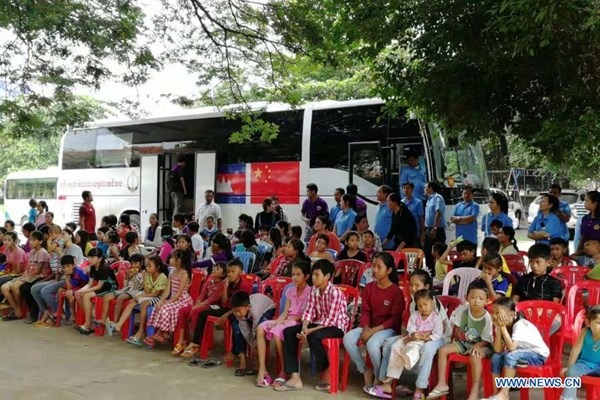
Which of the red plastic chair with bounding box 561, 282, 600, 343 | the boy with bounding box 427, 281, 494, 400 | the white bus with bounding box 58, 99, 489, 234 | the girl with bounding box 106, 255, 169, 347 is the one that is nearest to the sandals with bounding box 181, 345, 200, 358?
the girl with bounding box 106, 255, 169, 347

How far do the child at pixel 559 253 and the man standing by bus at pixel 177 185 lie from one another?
9080 millimetres

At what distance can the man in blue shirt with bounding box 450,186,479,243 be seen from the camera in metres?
8.04

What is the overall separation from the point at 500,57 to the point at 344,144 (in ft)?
17.6

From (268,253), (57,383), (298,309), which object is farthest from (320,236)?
(57,383)

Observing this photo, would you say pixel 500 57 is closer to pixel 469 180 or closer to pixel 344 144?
pixel 469 180

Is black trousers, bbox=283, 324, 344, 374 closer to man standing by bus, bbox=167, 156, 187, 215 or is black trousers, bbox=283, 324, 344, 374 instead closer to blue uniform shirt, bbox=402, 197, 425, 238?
blue uniform shirt, bbox=402, 197, 425, 238

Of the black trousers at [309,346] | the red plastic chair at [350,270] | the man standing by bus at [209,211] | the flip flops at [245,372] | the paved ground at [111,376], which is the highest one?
the man standing by bus at [209,211]

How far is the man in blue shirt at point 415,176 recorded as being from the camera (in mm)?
9273

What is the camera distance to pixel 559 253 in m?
5.78

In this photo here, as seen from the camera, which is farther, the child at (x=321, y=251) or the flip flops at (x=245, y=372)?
the child at (x=321, y=251)

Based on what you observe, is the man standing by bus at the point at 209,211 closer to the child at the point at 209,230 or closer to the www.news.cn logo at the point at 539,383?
the child at the point at 209,230

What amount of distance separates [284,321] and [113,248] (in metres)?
3.93

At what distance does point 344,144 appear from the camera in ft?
34.6

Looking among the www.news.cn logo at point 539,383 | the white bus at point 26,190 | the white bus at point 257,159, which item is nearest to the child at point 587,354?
the www.news.cn logo at point 539,383
